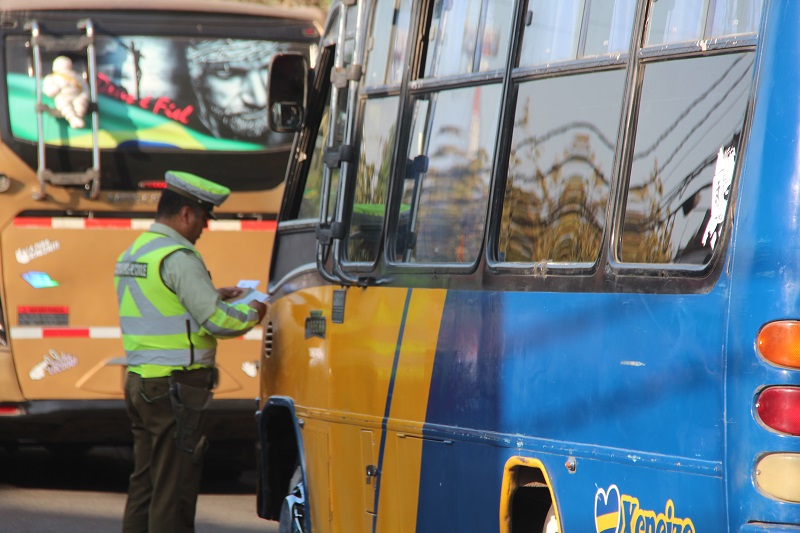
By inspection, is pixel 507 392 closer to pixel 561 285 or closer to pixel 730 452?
pixel 561 285

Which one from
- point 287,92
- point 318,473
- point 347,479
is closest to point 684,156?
point 347,479

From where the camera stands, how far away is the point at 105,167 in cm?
948

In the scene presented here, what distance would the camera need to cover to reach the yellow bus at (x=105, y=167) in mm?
9266

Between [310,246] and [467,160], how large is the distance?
151 cm

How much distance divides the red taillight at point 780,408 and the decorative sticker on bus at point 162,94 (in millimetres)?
6545

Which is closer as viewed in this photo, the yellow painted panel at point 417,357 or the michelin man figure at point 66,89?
the yellow painted panel at point 417,357

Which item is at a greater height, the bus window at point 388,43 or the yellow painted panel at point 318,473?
the bus window at point 388,43

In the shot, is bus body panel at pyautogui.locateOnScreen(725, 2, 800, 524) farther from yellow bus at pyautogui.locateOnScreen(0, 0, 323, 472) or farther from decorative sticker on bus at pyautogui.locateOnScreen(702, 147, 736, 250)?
yellow bus at pyautogui.locateOnScreen(0, 0, 323, 472)

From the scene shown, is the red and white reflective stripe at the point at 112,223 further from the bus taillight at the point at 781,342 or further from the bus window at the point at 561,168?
the bus taillight at the point at 781,342

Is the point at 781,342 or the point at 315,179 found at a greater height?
the point at 315,179

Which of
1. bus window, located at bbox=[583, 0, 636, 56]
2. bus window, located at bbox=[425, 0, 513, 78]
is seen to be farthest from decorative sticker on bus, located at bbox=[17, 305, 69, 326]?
bus window, located at bbox=[583, 0, 636, 56]

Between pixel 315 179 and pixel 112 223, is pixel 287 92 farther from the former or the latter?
pixel 112 223

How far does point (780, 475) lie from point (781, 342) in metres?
0.32

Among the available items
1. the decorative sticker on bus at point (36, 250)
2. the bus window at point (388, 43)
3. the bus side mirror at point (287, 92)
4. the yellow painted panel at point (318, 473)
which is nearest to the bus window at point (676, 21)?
the bus window at point (388, 43)
